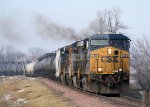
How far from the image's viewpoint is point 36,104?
22.0 metres

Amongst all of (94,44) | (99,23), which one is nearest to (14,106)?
(94,44)

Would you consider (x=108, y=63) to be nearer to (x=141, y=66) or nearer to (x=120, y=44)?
(x=120, y=44)

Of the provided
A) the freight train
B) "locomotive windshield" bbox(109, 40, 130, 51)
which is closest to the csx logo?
the freight train

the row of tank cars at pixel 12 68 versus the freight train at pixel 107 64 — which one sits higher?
the row of tank cars at pixel 12 68

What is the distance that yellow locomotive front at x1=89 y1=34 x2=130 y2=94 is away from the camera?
21.1 m

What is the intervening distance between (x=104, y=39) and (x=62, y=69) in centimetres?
1215

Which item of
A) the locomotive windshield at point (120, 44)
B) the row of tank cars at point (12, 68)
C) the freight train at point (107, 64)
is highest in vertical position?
the row of tank cars at point (12, 68)

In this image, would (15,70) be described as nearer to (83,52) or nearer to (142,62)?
(142,62)

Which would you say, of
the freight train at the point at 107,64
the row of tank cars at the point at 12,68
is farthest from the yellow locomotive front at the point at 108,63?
the row of tank cars at the point at 12,68

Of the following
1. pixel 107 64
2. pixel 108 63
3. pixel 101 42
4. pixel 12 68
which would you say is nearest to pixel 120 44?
pixel 101 42

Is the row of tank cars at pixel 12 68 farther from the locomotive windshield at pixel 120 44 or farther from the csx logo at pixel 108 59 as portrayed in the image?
the csx logo at pixel 108 59

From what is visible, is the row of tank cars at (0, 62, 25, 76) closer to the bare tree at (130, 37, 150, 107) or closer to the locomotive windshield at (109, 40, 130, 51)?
the bare tree at (130, 37, 150, 107)

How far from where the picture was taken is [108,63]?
21281 mm

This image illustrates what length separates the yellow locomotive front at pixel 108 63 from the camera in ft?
69.2
